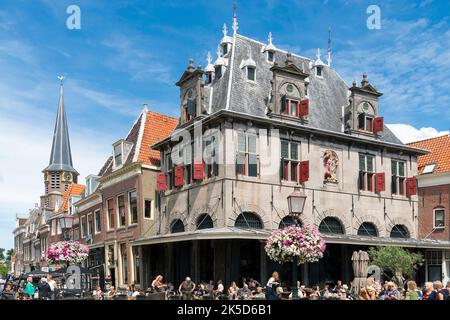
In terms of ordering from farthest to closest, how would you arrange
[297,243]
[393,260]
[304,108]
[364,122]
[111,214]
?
[111,214]
[364,122]
[304,108]
[393,260]
[297,243]

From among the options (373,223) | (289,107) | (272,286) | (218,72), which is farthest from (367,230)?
(272,286)

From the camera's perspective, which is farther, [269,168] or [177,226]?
[177,226]

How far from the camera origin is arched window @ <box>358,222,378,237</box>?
29.7 metres

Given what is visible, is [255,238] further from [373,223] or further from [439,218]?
[439,218]

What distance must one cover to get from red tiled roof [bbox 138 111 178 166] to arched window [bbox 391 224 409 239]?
14013mm

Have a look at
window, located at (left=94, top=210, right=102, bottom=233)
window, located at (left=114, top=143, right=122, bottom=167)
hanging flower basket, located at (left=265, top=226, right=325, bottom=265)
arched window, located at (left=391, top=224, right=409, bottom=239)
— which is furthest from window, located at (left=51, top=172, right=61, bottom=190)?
hanging flower basket, located at (left=265, top=226, right=325, bottom=265)

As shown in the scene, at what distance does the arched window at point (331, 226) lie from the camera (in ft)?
92.7

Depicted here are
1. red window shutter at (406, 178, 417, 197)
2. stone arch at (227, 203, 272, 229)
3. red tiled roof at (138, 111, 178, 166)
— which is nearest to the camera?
stone arch at (227, 203, 272, 229)

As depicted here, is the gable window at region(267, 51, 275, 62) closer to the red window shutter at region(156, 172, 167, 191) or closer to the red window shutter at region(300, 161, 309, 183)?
the red window shutter at region(300, 161, 309, 183)

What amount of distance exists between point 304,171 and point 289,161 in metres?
0.87

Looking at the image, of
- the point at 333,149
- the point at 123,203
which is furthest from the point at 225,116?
the point at 123,203

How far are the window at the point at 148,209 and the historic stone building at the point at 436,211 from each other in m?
15.4

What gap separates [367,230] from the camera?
30.0 metres

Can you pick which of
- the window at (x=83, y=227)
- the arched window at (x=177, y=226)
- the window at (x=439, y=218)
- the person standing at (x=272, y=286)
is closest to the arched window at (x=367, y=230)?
the window at (x=439, y=218)
